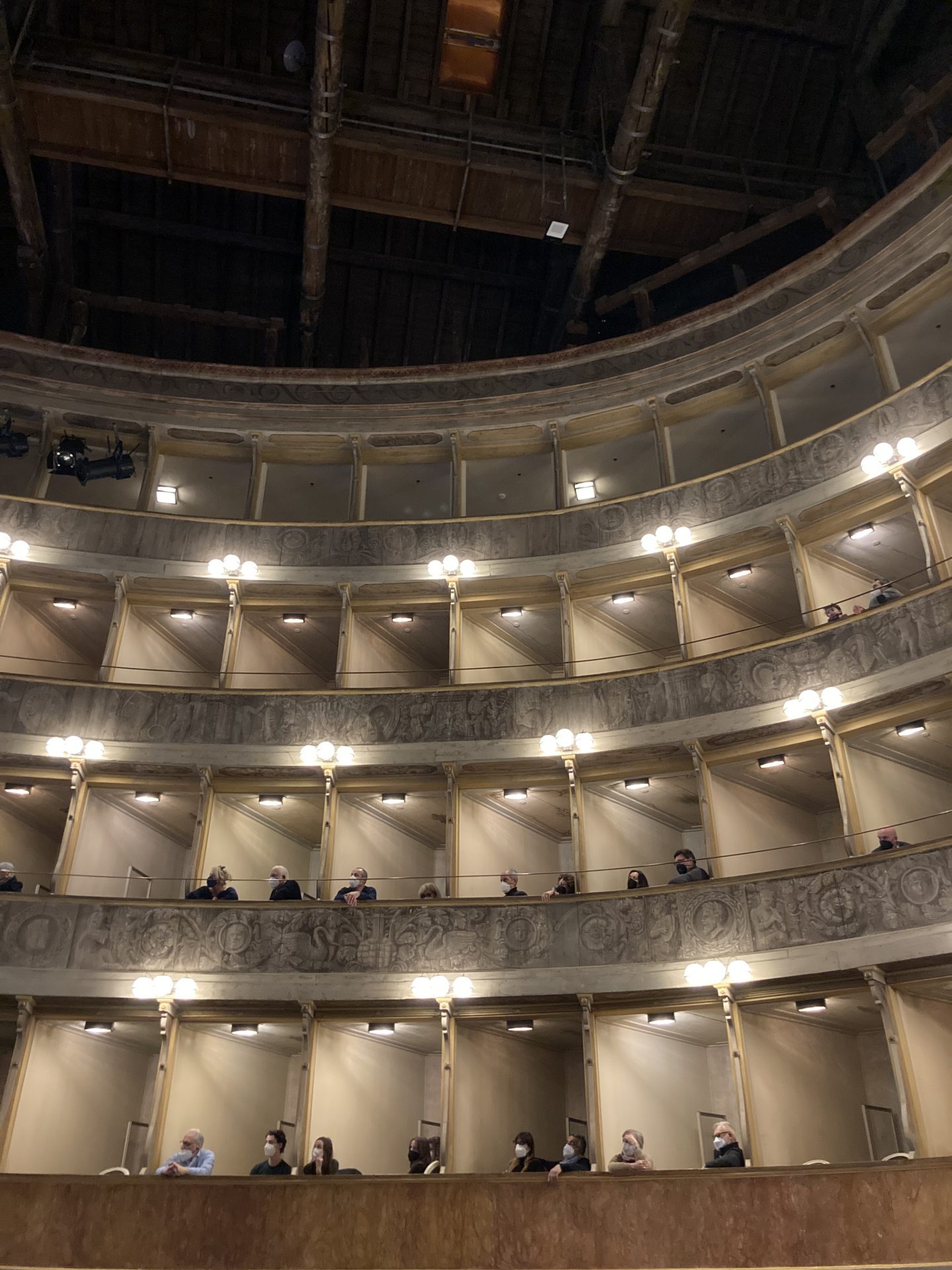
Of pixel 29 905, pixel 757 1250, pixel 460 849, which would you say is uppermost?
pixel 460 849

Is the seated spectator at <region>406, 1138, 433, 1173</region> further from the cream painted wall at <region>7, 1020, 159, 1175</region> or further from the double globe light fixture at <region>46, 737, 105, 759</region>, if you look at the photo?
the double globe light fixture at <region>46, 737, 105, 759</region>

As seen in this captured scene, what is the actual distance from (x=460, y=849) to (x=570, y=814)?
171 centimetres

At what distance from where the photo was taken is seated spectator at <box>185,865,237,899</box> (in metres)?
14.4

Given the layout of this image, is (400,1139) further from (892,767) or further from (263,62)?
(263,62)

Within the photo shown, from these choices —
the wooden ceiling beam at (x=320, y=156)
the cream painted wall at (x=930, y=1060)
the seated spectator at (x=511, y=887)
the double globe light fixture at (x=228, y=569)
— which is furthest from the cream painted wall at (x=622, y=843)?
the wooden ceiling beam at (x=320, y=156)

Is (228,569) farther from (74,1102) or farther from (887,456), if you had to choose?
(887,456)

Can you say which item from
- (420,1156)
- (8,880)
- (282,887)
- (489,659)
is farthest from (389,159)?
(420,1156)

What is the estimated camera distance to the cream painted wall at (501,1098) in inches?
518

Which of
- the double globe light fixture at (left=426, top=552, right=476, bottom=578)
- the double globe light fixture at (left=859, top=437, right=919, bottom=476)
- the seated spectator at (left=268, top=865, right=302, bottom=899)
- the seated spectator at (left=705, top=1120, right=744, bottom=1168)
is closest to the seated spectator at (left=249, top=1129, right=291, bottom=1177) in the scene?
the seated spectator at (left=268, top=865, right=302, bottom=899)

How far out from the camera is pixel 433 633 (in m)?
19.1

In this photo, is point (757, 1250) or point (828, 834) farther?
point (828, 834)

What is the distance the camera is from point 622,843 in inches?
625

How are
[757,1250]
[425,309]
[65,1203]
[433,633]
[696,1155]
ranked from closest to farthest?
1. [757,1250]
2. [65,1203]
3. [696,1155]
4. [433,633]
5. [425,309]

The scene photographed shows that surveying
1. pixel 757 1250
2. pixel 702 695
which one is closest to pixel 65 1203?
pixel 757 1250
